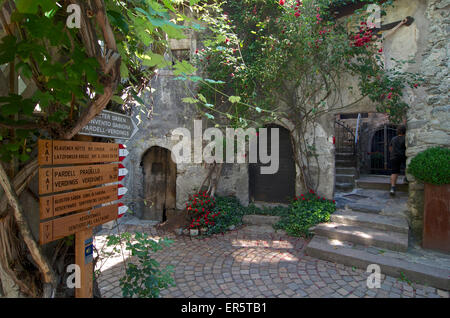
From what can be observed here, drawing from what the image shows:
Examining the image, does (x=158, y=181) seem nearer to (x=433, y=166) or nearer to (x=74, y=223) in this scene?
(x=74, y=223)

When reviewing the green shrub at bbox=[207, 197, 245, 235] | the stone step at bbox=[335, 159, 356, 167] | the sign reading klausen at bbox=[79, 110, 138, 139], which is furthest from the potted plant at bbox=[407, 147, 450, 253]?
the sign reading klausen at bbox=[79, 110, 138, 139]

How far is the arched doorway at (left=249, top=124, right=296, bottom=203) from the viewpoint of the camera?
634cm

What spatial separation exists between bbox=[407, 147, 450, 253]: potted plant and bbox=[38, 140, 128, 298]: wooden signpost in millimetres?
4637

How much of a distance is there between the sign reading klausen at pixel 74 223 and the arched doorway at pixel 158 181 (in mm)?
4815

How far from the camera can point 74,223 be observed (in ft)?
5.36

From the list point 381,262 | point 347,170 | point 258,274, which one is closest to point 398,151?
point 347,170

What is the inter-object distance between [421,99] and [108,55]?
550 centimetres

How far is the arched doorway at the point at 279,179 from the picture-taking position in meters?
6.34

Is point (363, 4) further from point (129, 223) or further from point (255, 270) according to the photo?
point (129, 223)

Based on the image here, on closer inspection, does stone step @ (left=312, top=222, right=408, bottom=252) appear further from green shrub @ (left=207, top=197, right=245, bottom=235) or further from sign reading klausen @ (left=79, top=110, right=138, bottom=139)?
sign reading klausen @ (left=79, top=110, right=138, bottom=139)

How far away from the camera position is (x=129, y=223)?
636 centimetres

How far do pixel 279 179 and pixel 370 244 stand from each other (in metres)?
2.68

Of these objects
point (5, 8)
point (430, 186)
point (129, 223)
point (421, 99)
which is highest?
→ point (421, 99)

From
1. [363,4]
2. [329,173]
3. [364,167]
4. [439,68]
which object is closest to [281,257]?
[329,173]
